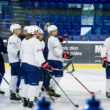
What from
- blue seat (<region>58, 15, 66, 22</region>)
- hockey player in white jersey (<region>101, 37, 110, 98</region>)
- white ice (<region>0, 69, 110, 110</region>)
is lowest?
white ice (<region>0, 69, 110, 110</region>)

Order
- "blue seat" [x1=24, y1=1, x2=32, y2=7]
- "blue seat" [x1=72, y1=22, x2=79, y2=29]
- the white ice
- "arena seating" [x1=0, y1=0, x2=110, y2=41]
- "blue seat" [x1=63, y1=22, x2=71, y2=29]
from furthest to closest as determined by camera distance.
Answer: "blue seat" [x1=24, y1=1, x2=32, y2=7] < "blue seat" [x1=63, y1=22, x2=71, y2=29] < "blue seat" [x1=72, y1=22, x2=79, y2=29] < "arena seating" [x1=0, y1=0, x2=110, y2=41] < the white ice

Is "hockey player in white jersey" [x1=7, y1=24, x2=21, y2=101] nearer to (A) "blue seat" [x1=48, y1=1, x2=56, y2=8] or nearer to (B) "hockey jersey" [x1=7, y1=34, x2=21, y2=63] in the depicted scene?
(B) "hockey jersey" [x1=7, y1=34, x2=21, y2=63]

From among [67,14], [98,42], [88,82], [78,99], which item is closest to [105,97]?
[78,99]

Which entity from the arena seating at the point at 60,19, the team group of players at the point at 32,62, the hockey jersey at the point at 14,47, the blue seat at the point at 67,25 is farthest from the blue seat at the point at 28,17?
the hockey jersey at the point at 14,47

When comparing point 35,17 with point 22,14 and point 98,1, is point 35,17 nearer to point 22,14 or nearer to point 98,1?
point 22,14

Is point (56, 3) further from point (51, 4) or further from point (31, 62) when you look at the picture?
point (31, 62)

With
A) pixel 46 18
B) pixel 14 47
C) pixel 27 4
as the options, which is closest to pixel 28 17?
pixel 46 18

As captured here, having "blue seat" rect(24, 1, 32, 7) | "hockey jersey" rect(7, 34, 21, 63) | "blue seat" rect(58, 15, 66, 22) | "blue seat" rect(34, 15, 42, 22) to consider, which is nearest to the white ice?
"hockey jersey" rect(7, 34, 21, 63)

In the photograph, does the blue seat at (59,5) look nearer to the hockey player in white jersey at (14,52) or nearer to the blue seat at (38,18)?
the blue seat at (38,18)

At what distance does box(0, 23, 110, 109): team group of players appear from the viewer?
391cm

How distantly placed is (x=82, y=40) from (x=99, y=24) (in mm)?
1744

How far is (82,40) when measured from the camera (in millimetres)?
10727

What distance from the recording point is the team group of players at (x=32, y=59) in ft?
12.8

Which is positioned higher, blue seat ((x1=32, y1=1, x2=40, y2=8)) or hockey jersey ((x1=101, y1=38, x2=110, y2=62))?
blue seat ((x1=32, y1=1, x2=40, y2=8))
